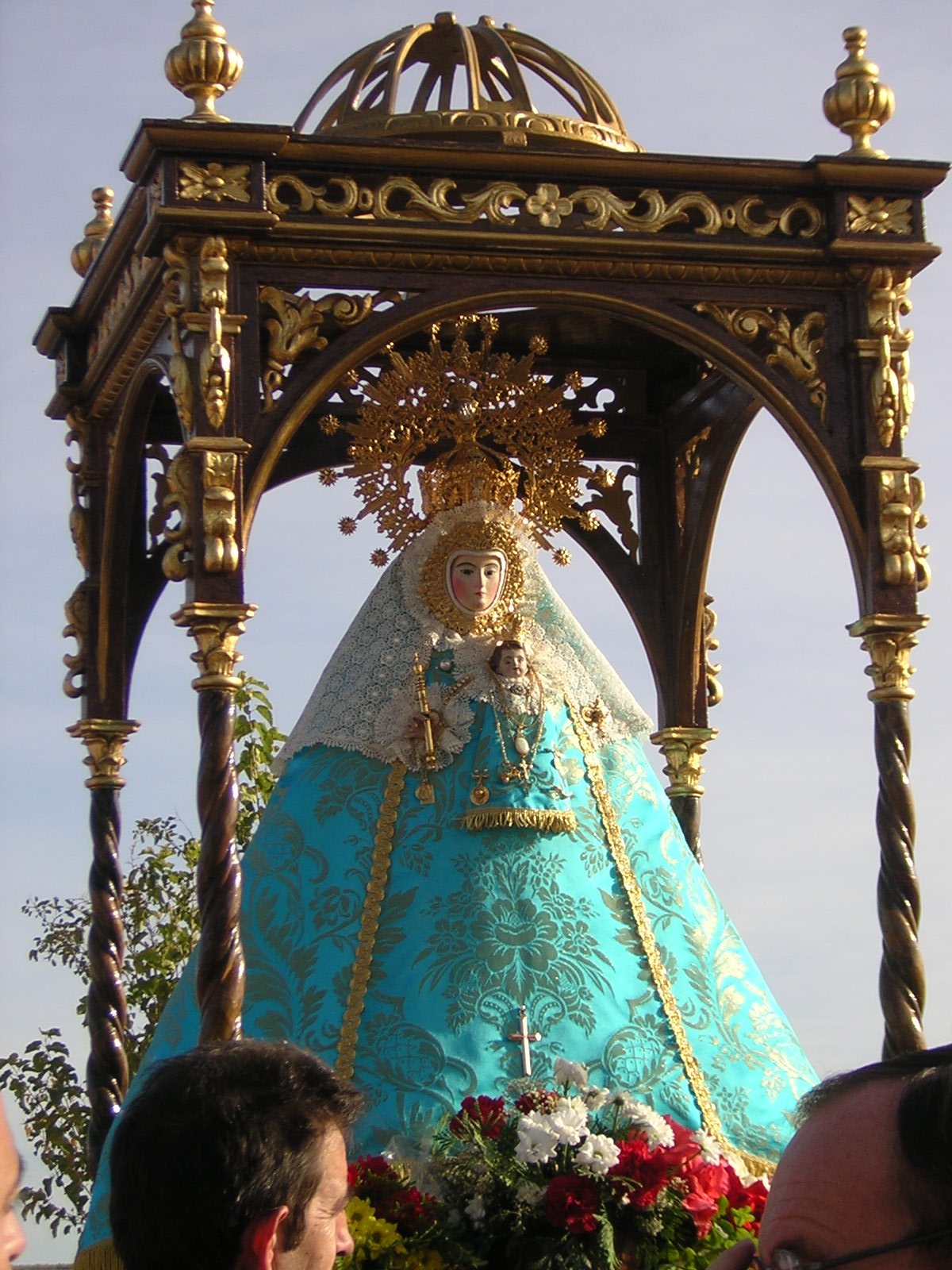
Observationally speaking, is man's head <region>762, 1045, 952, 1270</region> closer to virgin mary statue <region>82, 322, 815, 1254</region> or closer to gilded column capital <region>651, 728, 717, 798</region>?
virgin mary statue <region>82, 322, 815, 1254</region>

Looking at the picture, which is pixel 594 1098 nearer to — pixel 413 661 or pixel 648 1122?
pixel 648 1122

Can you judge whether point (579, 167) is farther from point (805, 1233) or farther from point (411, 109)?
point (805, 1233)

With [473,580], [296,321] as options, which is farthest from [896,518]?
[296,321]

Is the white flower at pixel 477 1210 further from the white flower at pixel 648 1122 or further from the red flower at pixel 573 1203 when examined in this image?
the white flower at pixel 648 1122

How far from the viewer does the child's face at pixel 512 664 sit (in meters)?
8.27

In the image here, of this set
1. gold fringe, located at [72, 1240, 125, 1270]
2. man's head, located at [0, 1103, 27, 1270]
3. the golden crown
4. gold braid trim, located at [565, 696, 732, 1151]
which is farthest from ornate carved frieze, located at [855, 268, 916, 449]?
man's head, located at [0, 1103, 27, 1270]

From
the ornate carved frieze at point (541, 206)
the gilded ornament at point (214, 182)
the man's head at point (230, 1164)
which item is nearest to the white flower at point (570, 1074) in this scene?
the ornate carved frieze at point (541, 206)

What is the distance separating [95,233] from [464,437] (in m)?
2.36

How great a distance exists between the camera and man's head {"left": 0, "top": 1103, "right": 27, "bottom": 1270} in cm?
185

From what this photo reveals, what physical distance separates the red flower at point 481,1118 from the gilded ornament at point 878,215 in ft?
11.2

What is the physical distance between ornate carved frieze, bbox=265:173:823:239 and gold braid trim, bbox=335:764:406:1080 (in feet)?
6.86

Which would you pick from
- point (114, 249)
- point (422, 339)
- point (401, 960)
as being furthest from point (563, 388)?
point (401, 960)

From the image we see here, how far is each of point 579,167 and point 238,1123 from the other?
575 cm

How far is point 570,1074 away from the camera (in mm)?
6738
